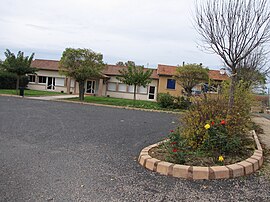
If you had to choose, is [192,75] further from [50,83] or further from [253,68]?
[50,83]

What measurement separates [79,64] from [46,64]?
53.2 ft

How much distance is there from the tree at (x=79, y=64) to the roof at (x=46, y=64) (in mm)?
13185

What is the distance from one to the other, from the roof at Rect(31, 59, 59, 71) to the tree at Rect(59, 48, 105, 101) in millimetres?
13185

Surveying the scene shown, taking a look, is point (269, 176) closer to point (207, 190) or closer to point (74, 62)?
point (207, 190)

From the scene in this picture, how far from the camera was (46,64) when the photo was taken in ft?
114

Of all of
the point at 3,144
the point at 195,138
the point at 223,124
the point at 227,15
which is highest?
the point at 227,15

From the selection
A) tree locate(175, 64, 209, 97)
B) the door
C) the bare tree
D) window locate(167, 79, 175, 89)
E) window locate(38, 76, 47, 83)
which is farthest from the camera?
window locate(38, 76, 47, 83)

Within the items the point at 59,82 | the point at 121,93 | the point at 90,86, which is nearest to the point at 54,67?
the point at 59,82

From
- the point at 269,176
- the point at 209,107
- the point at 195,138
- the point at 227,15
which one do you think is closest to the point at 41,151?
the point at 195,138

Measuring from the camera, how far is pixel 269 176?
3.90 meters

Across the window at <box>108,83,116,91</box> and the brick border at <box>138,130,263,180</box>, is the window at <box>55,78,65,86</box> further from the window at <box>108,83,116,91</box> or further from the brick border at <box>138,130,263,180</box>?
the brick border at <box>138,130,263,180</box>

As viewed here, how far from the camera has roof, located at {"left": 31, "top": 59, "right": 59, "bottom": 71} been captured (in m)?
33.4

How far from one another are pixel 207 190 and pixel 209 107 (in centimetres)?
235

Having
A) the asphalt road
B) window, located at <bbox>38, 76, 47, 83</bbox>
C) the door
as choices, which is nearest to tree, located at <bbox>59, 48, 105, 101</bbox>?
the door
